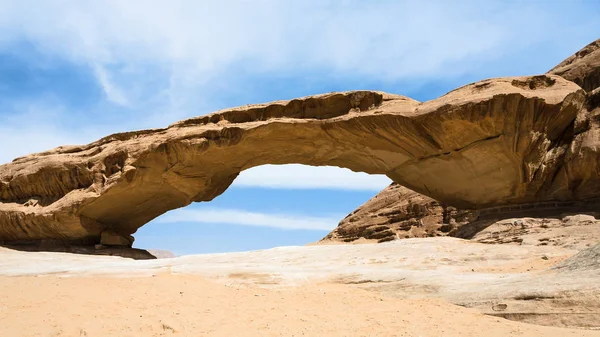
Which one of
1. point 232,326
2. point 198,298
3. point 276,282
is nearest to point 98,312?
point 198,298

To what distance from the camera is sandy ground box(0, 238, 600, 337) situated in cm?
667

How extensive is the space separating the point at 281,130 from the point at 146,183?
549 centimetres

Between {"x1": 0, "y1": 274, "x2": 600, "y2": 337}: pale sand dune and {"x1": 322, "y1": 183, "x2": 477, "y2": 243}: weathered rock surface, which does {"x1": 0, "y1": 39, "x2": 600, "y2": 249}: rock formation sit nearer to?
{"x1": 322, "y1": 183, "x2": 477, "y2": 243}: weathered rock surface

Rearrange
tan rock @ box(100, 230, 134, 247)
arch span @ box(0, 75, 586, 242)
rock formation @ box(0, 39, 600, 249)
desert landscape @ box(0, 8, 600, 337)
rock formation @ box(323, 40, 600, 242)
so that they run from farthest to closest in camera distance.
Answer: tan rock @ box(100, 230, 134, 247)
arch span @ box(0, 75, 586, 242)
rock formation @ box(0, 39, 600, 249)
rock formation @ box(323, 40, 600, 242)
desert landscape @ box(0, 8, 600, 337)

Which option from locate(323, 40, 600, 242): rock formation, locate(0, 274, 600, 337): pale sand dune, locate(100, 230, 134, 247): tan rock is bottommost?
locate(0, 274, 600, 337): pale sand dune

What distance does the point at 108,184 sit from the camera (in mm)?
17922

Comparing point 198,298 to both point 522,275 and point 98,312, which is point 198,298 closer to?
point 98,312

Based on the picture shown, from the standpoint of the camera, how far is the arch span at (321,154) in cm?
1418

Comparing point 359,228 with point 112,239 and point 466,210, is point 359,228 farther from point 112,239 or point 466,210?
point 112,239

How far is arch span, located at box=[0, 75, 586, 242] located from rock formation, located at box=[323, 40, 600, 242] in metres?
0.41

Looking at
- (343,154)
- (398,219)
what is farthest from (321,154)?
(398,219)

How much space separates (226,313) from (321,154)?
10.3 meters

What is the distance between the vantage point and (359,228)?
2594 centimetres

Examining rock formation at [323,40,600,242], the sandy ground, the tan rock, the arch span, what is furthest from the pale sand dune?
the tan rock
